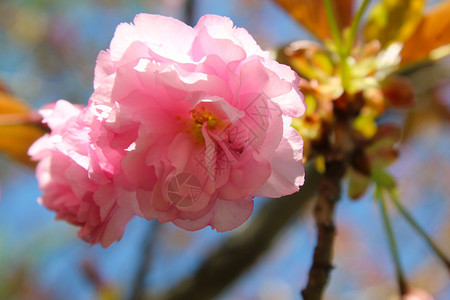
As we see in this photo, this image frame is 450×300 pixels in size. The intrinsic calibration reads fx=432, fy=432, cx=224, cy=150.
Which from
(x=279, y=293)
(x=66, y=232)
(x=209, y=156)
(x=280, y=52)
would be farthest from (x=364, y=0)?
(x=66, y=232)

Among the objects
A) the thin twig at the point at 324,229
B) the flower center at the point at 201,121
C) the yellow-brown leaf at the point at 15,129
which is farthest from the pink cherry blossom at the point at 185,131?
the yellow-brown leaf at the point at 15,129

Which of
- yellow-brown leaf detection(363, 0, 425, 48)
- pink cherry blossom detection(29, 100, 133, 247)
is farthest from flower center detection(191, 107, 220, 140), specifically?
yellow-brown leaf detection(363, 0, 425, 48)

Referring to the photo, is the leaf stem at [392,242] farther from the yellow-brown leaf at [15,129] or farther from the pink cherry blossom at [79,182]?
the yellow-brown leaf at [15,129]

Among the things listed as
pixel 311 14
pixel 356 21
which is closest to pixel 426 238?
pixel 356 21

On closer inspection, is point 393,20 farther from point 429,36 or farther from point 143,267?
point 143,267

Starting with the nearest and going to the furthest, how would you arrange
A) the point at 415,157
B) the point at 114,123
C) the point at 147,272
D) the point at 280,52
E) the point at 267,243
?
the point at 114,123
the point at 280,52
the point at 147,272
the point at 267,243
the point at 415,157

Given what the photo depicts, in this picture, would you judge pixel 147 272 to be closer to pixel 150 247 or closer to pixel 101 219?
pixel 150 247
